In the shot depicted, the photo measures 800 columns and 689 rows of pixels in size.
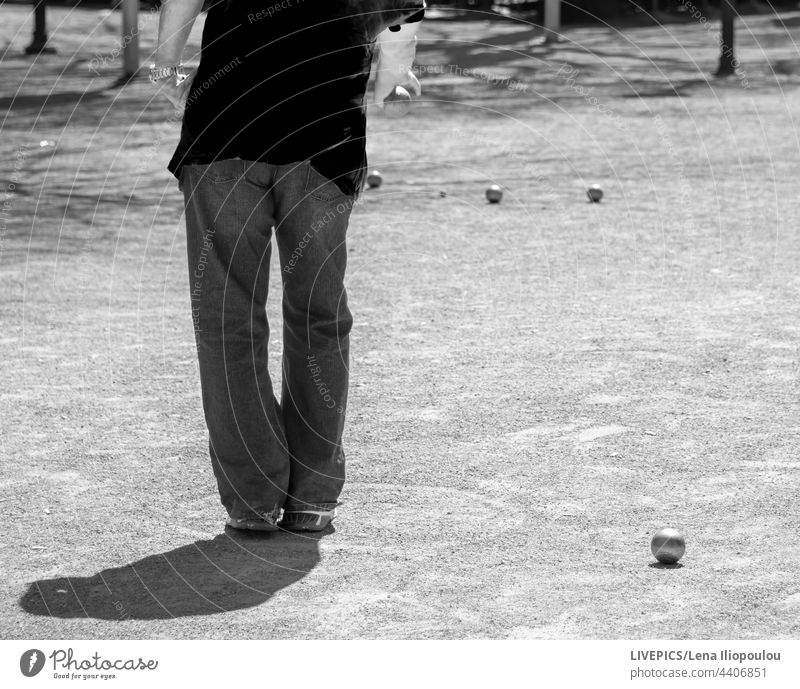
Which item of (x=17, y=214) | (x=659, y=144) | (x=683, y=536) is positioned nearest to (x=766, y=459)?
(x=683, y=536)

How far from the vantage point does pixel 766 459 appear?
241 inches

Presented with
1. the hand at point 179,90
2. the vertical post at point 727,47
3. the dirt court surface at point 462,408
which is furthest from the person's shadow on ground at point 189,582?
the vertical post at point 727,47

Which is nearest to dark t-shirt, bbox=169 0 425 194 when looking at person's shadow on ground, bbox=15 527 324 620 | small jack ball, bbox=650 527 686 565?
person's shadow on ground, bbox=15 527 324 620

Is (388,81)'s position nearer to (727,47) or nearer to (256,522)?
(256,522)

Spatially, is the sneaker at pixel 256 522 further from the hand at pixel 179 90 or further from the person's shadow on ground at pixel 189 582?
the hand at pixel 179 90

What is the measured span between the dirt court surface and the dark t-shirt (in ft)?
4.47

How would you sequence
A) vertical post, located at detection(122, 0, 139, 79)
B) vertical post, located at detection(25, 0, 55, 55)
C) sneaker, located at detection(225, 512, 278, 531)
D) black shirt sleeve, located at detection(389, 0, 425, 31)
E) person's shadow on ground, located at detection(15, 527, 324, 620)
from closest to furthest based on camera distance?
1. person's shadow on ground, located at detection(15, 527, 324, 620)
2. black shirt sleeve, located at detection(389, 0, 425, 31)
3. sneaker, located at detection(225, 512, 278, 531)
4. vertical post, located at detection(122, 0, 139, 79)
5. vertical post, located at detection(25, 0, 55, 55)

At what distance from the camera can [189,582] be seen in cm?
488

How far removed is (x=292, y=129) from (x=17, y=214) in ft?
26.5

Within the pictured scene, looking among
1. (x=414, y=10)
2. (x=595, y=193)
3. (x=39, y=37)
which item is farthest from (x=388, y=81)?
(x=39, y=37)

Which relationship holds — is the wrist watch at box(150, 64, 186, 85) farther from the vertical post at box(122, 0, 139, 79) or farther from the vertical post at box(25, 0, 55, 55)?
the vertical post at box(25, 0, 55, 55)

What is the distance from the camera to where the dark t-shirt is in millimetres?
4980

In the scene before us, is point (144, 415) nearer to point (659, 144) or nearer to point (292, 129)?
point (292, 129)

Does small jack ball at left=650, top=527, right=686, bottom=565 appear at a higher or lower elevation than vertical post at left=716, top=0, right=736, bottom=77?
higher
